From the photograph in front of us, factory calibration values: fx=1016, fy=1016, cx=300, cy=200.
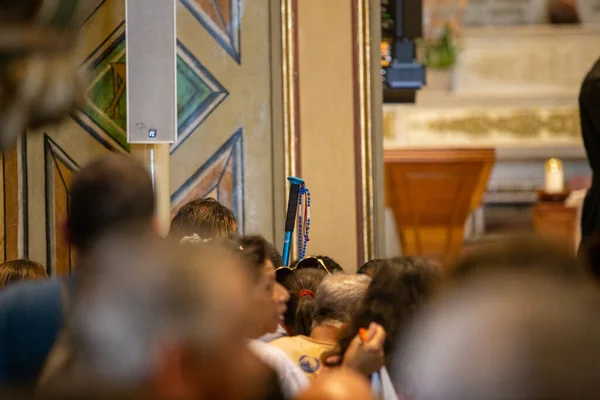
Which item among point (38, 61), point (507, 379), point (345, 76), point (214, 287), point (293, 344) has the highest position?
point (345, 76)

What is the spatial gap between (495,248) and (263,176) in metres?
4.83

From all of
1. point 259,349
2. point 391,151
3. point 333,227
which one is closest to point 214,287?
point 259,349

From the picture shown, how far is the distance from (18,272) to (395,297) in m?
1.69

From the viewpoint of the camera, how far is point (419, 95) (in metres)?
11.9

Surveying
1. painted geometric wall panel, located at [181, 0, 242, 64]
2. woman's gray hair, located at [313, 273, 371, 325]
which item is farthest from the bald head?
painted geometric wall panel, located at [181, 0, 242, 64]

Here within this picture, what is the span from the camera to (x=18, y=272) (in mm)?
3791

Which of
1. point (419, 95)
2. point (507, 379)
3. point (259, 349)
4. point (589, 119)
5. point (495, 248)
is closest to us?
point (507, 379)

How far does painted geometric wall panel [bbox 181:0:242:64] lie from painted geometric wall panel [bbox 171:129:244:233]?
54 centimetres

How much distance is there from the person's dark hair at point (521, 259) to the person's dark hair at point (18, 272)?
251cm

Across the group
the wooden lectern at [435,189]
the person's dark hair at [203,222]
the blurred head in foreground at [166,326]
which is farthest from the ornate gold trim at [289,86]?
the blurred head in foreground at [166,326]

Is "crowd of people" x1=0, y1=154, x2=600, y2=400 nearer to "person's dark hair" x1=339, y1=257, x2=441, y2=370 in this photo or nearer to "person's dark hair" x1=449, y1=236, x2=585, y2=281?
"person's dark hair" x1=449, y1=236, x2=585, y2=281

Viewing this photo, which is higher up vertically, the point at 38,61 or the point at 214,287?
the point at 38,61

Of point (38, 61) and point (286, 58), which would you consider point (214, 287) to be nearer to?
point (38, 61)

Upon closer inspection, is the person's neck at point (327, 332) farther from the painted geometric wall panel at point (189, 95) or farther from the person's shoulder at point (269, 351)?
the painted geometric wall panel at point (189, 95)
